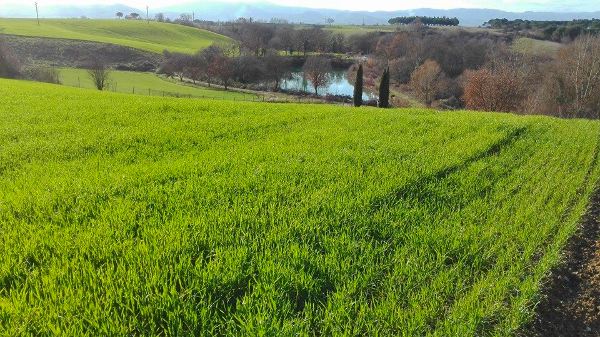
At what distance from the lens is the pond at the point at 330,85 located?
82981 millimetres

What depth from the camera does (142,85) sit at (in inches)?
2783

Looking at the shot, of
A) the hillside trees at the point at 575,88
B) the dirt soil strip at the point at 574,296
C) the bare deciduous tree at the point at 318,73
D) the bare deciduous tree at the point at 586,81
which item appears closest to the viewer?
the dirt soil strip at the point at 574,296

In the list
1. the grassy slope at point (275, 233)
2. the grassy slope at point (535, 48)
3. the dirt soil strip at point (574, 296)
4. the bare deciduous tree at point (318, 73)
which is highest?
the grassy slope at point (535, 48)

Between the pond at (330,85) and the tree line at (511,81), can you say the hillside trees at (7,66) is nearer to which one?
the pond at (330,85)

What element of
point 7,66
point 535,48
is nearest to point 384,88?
point 7,66

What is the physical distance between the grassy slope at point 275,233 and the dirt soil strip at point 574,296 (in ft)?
0.62

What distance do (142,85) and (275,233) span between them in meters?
72.4

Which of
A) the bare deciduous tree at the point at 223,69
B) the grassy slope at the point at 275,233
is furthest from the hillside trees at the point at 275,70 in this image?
the grassy slope at the point at 275,233

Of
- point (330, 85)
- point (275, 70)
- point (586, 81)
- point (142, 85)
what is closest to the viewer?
point (586, 81)

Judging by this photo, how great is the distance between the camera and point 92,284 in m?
3.66

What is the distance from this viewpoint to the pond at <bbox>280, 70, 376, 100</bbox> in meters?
83.0

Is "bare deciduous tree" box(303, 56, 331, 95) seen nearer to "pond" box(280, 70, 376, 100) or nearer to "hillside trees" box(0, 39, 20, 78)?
"pond" box(280, 70, 376, 100)

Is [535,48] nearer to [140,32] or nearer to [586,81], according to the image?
[586,81]

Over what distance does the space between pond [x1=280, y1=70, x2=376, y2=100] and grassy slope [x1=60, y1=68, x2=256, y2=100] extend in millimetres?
18857
